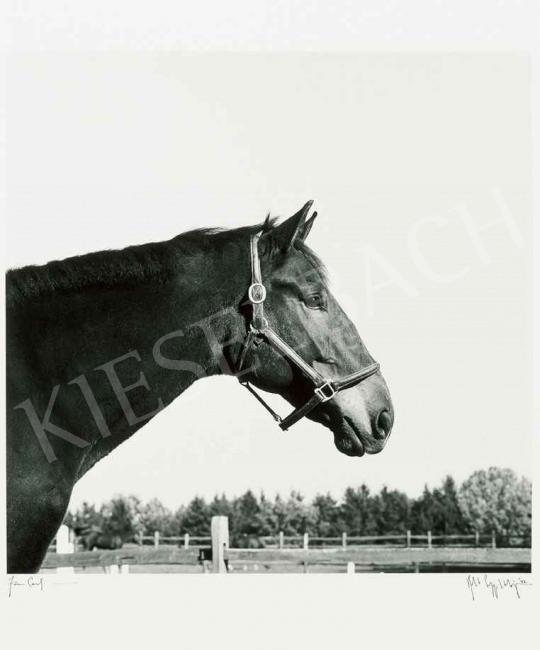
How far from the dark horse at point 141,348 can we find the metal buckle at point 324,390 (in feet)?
0.17

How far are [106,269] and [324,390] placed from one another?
1201mm

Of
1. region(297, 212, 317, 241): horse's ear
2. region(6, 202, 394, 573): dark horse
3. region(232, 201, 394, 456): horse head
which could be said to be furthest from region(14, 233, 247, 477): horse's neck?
region(297, 212, 317, 241): horse's ear

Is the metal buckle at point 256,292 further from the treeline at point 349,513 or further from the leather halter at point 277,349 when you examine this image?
the treeline at point 349,513

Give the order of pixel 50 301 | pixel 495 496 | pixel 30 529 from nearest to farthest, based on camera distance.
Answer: pixel 30 529
pixel 50 301
pixel 495 496

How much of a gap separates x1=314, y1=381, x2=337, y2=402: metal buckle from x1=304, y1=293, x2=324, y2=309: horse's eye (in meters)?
0.38

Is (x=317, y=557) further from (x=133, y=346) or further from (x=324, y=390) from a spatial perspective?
(x=133, y=346)

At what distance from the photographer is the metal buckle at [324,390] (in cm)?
369

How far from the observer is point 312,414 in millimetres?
3832

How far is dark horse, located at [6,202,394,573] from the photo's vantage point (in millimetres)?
3260
